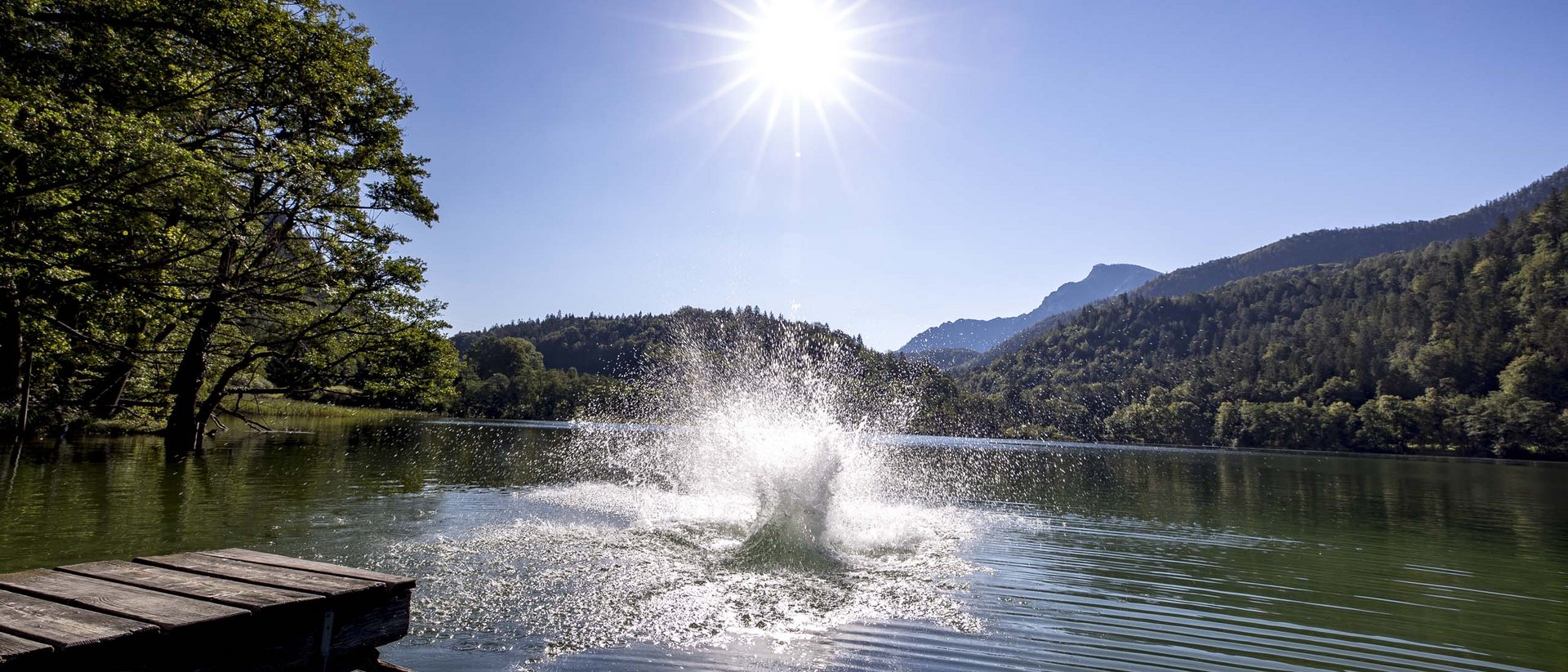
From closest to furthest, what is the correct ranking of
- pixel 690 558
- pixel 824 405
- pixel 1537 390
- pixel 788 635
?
pixel 788 635
pixel 690 558
pixel 824 405
pixel 1537 390

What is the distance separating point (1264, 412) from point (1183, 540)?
162344mm

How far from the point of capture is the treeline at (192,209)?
51.4 ft

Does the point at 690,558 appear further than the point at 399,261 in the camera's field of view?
No

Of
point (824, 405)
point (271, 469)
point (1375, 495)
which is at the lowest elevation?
point (1375, 495)

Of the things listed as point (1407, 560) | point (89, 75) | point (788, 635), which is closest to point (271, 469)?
point (89, 75)

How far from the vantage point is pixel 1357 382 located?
550 ft

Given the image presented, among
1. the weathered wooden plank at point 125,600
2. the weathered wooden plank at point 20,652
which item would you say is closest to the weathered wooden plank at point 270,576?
the weathered wooden plank at point 125,600

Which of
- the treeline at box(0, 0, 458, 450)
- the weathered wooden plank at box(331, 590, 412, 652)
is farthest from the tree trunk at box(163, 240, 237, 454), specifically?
the weathered wooden plank at box(331, 590, 412, 652)

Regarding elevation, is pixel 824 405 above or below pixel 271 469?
above

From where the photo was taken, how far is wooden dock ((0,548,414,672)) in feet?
12.7

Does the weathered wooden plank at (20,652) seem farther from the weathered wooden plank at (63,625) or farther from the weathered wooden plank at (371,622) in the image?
the weathered wooden plank at (371,622)

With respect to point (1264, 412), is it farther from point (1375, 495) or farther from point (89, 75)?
point (89, 75)

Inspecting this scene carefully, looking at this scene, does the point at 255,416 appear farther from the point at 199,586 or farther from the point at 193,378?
the point at 199,586

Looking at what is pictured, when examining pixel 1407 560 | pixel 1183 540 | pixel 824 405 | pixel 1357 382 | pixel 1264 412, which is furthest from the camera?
pixel 1357 382
